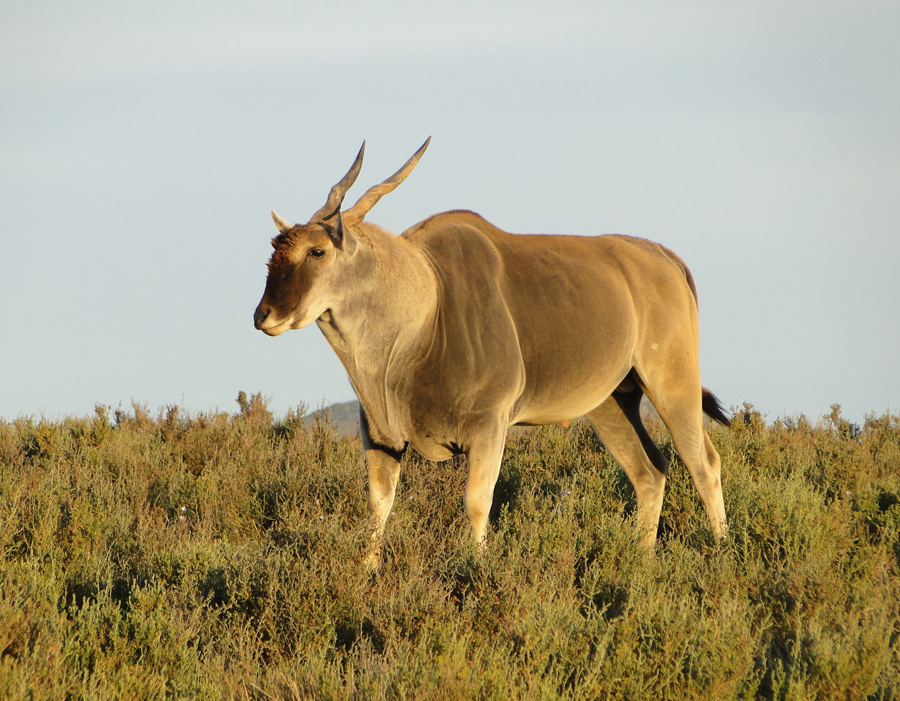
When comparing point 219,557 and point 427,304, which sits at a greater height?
point 427,304

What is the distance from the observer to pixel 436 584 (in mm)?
5051

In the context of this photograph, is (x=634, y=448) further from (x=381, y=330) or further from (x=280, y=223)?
(x=280, y=223)

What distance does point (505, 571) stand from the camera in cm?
518

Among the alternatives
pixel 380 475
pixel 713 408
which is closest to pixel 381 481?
pixel 380 475

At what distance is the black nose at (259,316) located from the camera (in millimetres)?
5648

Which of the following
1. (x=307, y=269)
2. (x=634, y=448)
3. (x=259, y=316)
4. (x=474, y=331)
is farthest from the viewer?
(x=634, y=448)

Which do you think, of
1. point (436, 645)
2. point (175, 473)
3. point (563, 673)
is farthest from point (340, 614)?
point (175, 473)

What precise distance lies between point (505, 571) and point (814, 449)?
218 inches

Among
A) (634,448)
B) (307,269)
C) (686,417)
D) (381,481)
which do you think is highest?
(307,269)

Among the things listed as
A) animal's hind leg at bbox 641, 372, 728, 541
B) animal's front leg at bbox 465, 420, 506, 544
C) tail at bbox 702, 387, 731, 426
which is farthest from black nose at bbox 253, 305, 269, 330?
tail at bbox 702, 387, 731, 426

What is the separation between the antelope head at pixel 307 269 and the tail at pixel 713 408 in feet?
12.0

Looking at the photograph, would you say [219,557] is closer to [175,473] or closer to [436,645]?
[436,645]

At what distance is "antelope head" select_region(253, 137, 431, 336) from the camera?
5699mm

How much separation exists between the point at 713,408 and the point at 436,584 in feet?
12.9
